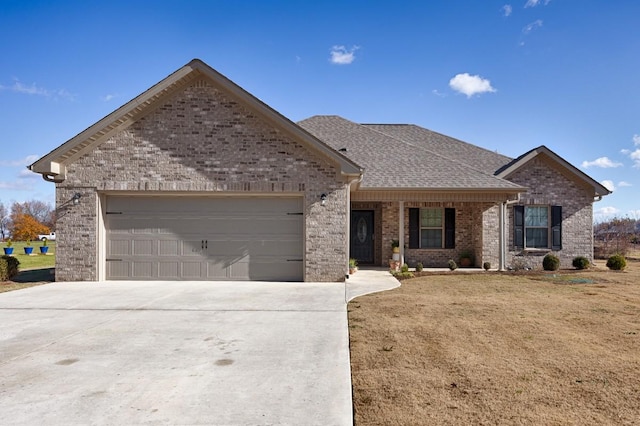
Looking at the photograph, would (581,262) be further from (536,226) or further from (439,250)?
(439,250)

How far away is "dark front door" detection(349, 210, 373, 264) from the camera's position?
1662 cm

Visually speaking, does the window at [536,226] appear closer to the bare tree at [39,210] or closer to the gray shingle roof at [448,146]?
the gray shingle roof at [448,146]

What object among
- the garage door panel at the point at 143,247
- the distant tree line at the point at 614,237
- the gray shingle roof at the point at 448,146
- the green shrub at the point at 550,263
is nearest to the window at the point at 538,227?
the green shrub at the point at 550,263

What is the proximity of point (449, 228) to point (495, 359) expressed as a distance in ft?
38.1

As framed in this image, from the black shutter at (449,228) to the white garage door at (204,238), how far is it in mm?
6948

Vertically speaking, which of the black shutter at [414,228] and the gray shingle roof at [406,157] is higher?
the gray shingle roof at [406,157]

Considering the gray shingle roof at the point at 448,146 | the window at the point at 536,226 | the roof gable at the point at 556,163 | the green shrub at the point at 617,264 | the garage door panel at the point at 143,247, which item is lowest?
the green shrub at the point at 617,264

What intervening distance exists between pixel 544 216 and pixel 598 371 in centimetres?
1332

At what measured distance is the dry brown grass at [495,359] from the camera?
3.79 meters

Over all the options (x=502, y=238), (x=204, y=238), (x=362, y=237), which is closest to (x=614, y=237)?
(x=502, y=238)

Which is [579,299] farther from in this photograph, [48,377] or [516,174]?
[48,377]

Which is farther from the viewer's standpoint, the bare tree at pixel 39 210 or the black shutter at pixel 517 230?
the bare tree at pixel 39 210

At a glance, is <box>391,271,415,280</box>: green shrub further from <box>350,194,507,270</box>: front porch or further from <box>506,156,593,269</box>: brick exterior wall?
<box>506,156,593,269</box>: brick exterior wall

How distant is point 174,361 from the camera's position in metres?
5.08
